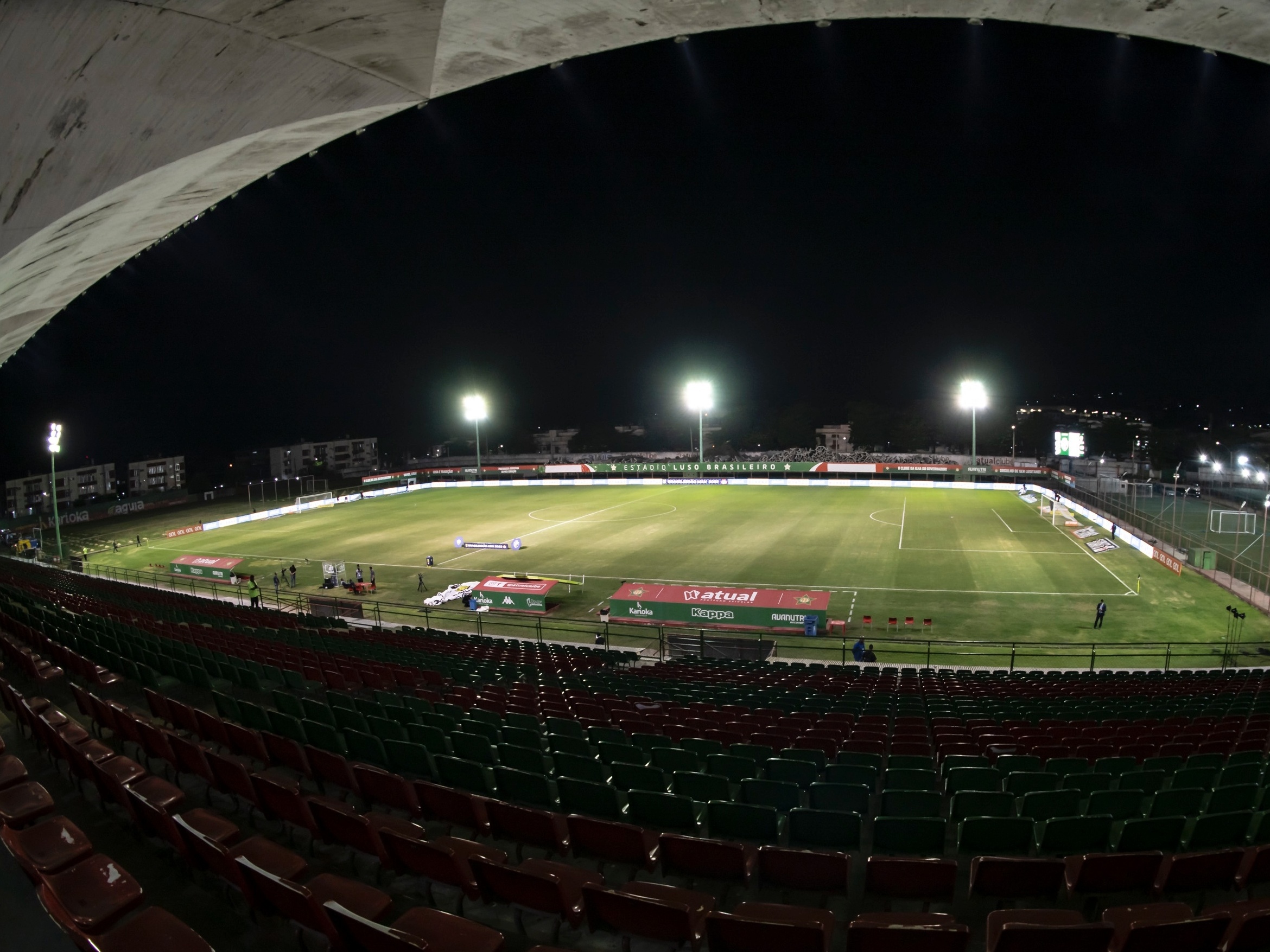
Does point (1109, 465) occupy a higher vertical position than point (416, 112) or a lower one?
lower

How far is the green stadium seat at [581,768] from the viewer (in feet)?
22.4

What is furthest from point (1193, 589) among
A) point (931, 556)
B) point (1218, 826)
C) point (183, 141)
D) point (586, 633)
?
point (183, 141)

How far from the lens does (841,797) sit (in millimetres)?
6516

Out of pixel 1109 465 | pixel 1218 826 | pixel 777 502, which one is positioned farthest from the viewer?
pixel 1109 465

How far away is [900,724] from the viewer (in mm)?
10359

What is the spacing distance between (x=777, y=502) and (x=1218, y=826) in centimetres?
5114

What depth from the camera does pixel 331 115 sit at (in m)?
11.1

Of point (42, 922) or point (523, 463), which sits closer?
point (42, 922)

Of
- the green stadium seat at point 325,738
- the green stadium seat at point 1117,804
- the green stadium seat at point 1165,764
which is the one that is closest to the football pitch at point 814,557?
the green stadium seat at point 1165,764

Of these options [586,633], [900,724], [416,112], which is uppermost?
[416,112]

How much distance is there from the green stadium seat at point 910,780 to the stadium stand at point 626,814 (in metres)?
0.03

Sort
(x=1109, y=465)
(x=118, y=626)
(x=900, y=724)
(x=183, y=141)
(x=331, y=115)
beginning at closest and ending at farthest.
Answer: (x=183, y=141)
(x=900, y=724)
(x=331, y=115)
(x=118, y=626)
(x=1109, y=465)

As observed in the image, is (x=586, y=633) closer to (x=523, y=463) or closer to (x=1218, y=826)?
(x=1218, y=826)

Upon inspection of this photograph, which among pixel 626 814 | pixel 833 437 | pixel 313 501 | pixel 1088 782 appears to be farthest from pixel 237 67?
pixel 833 437
